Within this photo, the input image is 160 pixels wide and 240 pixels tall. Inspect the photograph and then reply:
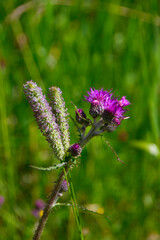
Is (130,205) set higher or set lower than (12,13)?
lower

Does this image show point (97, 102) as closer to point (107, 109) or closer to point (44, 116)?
point (107, 109)

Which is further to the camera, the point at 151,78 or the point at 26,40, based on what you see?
the point at 26,40

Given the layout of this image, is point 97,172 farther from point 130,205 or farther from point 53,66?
point 53,66

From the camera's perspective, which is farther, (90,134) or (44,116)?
(90,134)

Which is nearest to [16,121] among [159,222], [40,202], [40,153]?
[40,153]

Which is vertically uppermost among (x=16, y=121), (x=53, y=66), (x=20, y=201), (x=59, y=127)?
(x=53, y=66)

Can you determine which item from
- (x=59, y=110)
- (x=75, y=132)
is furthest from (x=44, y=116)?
(x=75, y=132)

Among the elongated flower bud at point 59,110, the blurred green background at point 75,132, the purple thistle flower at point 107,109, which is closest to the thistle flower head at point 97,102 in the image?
the purple thistle flower at point 107,109
